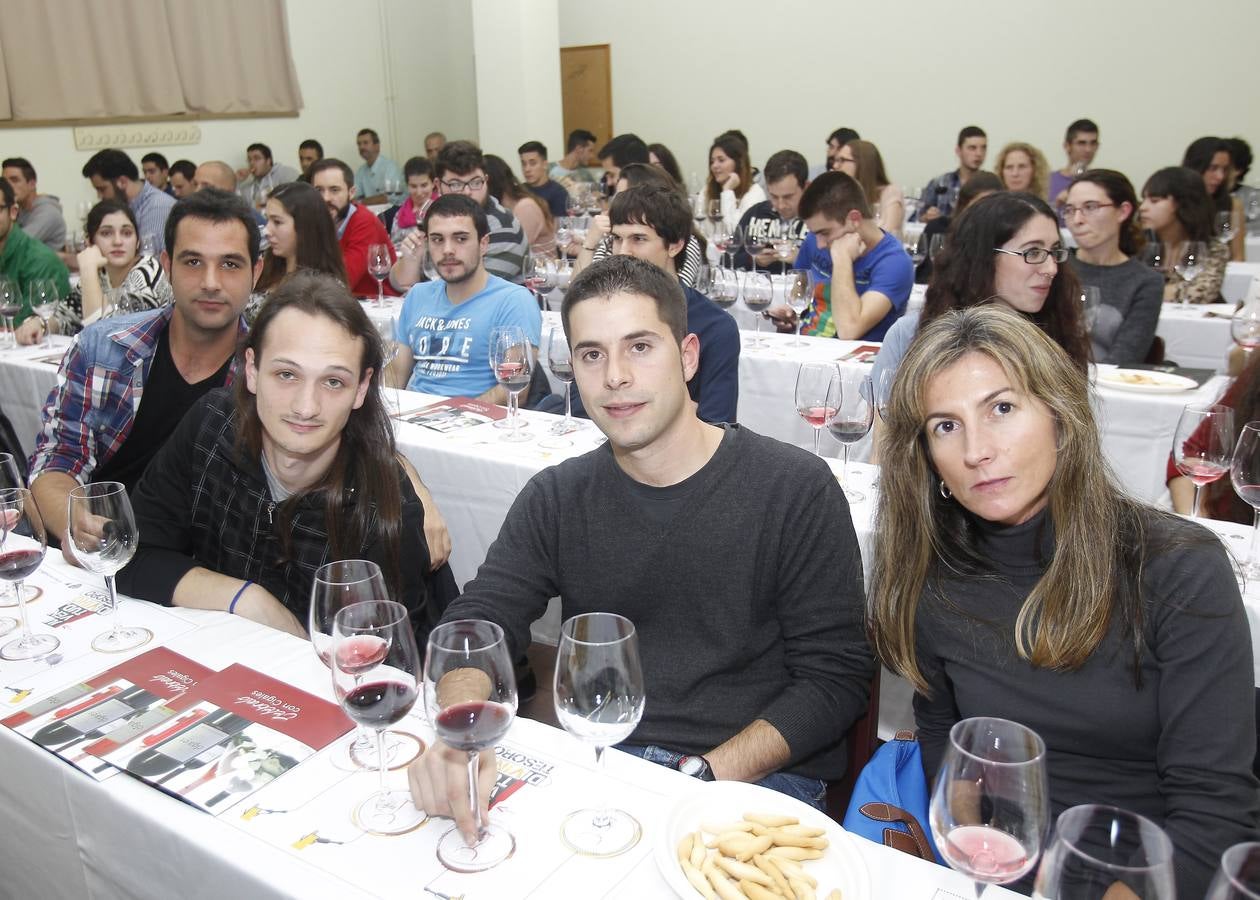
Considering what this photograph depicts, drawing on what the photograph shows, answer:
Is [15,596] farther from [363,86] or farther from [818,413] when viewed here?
[363,86]

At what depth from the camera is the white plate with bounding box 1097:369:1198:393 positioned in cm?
285

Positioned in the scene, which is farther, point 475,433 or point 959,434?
point 475,433

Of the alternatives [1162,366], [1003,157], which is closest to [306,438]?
[1162,366]

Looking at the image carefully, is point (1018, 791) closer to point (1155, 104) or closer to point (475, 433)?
point (475, 433)

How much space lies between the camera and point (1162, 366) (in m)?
3.20

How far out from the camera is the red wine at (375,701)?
3.45ft

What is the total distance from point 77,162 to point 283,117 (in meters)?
2.25

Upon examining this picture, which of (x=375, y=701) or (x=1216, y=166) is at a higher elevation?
(x=1216, y=166)

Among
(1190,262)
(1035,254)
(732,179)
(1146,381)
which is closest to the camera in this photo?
(1035,254)

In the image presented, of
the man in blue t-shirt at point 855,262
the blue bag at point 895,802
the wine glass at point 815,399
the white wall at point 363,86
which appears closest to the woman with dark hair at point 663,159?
the man in blue t-shirt at point 855,262

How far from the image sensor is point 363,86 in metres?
10.9

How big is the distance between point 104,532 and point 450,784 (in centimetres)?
78

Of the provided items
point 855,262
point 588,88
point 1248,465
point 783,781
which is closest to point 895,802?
point 783,781

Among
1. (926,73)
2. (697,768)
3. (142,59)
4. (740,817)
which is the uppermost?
(142,59)
